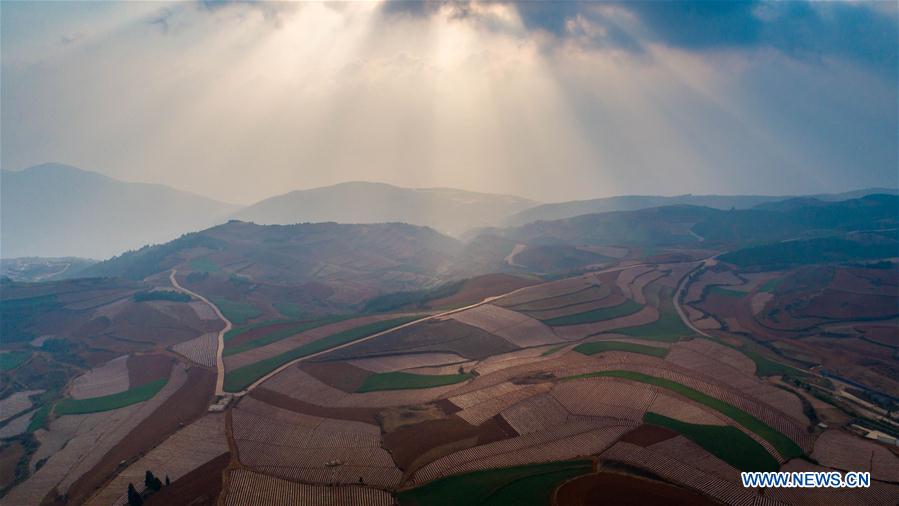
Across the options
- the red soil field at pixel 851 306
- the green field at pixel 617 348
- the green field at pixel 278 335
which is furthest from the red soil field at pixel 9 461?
the red soil field at pixel 851 306

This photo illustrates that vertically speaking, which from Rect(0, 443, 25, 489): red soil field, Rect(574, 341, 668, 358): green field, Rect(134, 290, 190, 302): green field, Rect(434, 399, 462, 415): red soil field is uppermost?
Rect(134, 290, 190, 302): green field

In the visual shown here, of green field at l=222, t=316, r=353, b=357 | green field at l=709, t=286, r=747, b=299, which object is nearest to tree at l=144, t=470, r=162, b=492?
green field at l=222, t=316, r=353, b=357

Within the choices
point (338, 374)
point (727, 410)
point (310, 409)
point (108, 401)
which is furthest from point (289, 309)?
point (727, 410)

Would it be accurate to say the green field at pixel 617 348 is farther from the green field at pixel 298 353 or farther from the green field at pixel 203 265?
the green field at pixel 203 265

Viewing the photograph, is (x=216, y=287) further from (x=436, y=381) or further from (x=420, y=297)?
(x=436, y=381)

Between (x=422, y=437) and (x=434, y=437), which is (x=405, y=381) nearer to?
(x=422, y=437)

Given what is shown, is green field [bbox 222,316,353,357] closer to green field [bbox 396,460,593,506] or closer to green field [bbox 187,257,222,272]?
green field [bbox 396,460,593,506]

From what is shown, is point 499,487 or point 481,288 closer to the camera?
point 499,487
